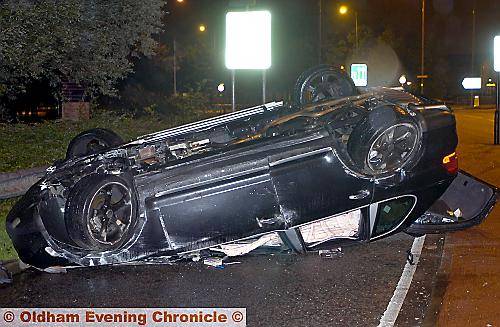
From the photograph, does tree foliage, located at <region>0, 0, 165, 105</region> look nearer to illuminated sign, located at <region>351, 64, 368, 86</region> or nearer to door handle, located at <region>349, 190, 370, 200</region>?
door handle, located at <region>349, 190, 370, 200</region>

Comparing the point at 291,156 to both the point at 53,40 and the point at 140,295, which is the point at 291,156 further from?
the point at 53,40

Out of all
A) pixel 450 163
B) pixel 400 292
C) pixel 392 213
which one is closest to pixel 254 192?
pixel 392 213

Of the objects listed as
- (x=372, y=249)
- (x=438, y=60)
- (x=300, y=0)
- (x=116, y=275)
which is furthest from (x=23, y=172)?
(x=438, y=60)

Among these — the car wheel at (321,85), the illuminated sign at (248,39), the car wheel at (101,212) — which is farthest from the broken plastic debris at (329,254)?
the illuminated sign at (248,39)

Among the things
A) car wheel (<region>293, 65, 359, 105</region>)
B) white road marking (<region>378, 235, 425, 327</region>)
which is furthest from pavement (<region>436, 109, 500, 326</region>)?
car wheel (<region>293, 65, 359, 105</region>)

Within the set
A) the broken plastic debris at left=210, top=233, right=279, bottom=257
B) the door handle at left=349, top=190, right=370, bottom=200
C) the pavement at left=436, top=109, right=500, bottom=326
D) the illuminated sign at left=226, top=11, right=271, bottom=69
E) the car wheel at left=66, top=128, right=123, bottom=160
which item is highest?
the illuminated sign at left=226, top=11, right=271, bottom=69

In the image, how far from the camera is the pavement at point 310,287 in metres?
5.68

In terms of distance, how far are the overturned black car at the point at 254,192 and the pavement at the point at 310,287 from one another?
38 centimetres

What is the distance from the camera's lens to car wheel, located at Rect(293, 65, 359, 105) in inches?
339

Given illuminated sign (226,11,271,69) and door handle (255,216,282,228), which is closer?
door handle (255,216,282,228)

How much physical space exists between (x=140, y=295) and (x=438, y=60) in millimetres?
66340

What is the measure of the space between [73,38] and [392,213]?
591 cm

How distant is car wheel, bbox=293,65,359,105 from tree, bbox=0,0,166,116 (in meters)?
3.34

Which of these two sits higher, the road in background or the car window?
the car window
